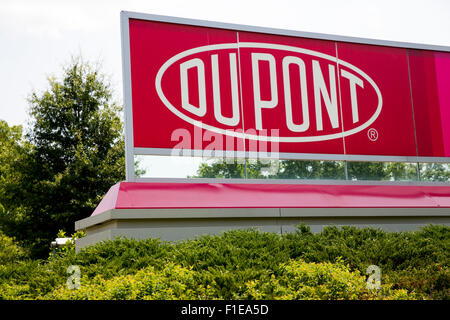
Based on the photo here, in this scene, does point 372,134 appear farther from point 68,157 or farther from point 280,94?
point 68,157

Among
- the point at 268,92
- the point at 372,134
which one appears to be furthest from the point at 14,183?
the point at 372,134

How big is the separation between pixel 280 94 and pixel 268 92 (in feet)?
1.19

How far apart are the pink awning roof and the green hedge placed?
1.15 meters

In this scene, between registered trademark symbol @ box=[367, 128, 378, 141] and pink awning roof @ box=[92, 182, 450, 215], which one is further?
registered trademark symbol @ box=[367, 128, 378, 141]

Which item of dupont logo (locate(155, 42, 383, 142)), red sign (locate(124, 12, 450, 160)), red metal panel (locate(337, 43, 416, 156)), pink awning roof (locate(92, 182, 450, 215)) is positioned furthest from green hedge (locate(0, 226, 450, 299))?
red metal panel (locate(337, 43, 416, 156))

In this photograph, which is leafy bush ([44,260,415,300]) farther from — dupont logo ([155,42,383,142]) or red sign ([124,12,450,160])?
dupont logo ([155,42,383,142])

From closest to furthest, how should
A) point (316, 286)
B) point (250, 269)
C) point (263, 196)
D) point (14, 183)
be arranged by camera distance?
1. point (316, 286)
2. point (250, 269)
3. point (263, 196)
4. point (14, 183)

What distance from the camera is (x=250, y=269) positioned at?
791cm

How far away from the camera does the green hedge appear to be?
24.2 feet

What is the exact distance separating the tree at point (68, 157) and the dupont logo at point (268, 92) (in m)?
17.7

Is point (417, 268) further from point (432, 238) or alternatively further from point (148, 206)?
point (148, 206)

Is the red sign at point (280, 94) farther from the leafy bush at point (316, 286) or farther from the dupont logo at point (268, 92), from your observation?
the leafy bush at point (316, 286)
